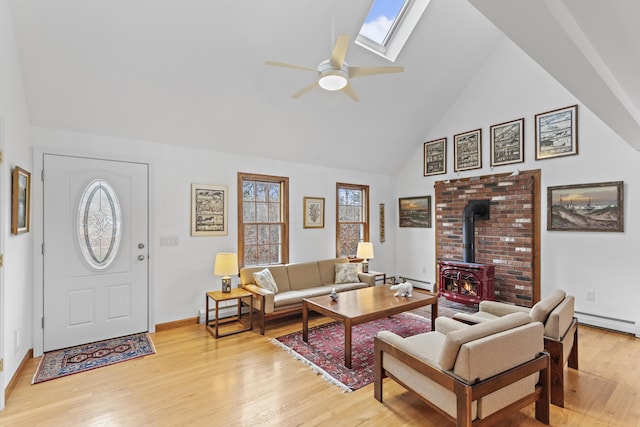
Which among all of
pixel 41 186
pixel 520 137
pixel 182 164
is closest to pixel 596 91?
pixel 520 137

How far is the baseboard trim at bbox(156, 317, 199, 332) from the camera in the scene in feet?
12.8

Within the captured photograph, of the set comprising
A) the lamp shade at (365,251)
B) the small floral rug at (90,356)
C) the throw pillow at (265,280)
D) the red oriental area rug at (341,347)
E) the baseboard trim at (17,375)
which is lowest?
the red oriental area rug at (341,347)

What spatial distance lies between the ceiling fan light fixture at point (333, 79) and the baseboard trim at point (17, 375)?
3.62 metres

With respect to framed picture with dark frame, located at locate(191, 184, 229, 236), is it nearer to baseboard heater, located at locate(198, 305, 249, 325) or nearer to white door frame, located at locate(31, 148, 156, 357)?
baseboard heater, located at locate(198, 305, 249, 325)

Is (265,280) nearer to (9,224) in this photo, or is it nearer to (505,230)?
(9,224)

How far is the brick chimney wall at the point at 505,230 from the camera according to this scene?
15.2 ft

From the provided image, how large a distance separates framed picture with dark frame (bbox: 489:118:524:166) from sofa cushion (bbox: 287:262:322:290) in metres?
3.50

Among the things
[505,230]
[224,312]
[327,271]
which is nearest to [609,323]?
[505,230]

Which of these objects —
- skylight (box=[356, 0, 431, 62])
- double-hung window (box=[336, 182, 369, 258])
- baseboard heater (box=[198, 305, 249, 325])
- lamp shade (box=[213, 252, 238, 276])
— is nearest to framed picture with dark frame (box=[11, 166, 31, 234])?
lamp shade (box=[213, 252, 238, 276])

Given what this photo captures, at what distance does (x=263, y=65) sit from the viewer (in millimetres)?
3562

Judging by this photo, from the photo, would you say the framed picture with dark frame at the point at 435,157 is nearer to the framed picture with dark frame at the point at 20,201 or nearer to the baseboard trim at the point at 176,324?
the baseboard trim at the point at 176,324

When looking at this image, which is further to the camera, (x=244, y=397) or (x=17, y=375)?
(x=17, y=375)

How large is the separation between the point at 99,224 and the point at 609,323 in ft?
21.3

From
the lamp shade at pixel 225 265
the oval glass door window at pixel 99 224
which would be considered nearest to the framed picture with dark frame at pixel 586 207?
the lamp shade at pixel 225 265
